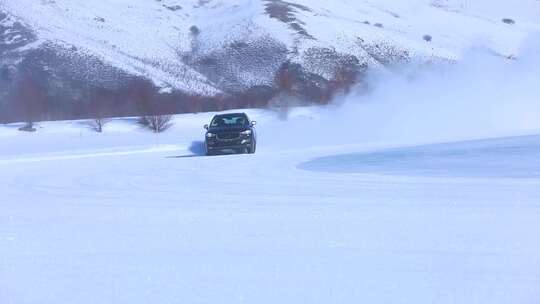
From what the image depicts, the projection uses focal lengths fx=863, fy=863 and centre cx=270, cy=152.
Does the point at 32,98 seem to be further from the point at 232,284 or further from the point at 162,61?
the point at 232,284

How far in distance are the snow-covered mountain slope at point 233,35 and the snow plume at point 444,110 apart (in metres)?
26.6

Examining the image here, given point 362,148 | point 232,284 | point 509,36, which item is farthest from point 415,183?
point 509,36

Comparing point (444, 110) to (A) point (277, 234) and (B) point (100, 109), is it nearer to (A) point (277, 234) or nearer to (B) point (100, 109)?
(B) point (100, 109)

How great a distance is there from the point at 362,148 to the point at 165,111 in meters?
33.0

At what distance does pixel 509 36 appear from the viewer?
311 ft

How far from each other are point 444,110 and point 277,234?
3350cm

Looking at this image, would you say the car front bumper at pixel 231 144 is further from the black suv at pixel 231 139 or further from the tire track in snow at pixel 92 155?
the tire track in snow at pixel 92 155

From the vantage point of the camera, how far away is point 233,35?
85.5m

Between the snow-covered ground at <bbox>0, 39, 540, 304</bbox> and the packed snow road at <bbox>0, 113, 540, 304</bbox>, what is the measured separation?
0.02 meters

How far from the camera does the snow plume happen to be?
36094mm

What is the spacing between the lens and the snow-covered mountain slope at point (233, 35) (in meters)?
76.8

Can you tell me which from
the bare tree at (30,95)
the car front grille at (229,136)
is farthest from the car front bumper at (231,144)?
the bare tree at (30,95)

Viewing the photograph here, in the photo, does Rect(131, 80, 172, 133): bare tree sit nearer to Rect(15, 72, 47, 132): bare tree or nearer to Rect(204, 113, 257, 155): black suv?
Rect(15, 72, 47, 132): bare tree

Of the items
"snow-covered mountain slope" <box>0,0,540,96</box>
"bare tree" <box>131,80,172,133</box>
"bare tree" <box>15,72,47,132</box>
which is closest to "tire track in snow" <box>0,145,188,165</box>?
"bare tree" <box>131,80,172,133</box>
